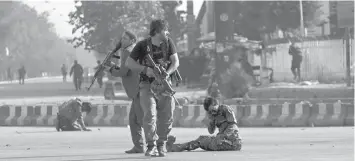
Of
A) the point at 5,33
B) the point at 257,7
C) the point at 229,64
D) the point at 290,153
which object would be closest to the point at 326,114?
the point at 290,153

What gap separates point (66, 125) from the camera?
22.8 meters

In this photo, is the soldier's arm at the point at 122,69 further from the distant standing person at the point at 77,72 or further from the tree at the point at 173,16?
the tree at the point at 173,16

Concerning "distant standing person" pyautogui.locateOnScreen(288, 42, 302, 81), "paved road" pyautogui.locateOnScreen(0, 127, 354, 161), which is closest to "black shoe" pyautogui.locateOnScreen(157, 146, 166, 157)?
"paved road" pyautogui.locateOnScreen(0, 127, 354, 161)

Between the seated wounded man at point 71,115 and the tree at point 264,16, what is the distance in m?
47.9

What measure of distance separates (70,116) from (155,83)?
9174mm

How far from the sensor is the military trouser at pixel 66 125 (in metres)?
22.7

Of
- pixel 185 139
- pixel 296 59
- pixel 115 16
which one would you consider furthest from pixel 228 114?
pixel 115 16

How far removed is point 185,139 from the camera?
63.9 ft

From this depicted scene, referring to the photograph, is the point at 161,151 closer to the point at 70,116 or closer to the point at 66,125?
the point at 70,116

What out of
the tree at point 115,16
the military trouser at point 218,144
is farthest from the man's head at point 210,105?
the tree at point 115,16

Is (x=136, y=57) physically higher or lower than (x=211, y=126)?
higher

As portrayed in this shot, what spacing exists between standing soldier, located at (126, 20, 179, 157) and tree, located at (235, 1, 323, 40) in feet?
186

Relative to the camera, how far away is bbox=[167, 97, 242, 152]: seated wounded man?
579 inches

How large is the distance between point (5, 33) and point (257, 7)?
79.3 meters
